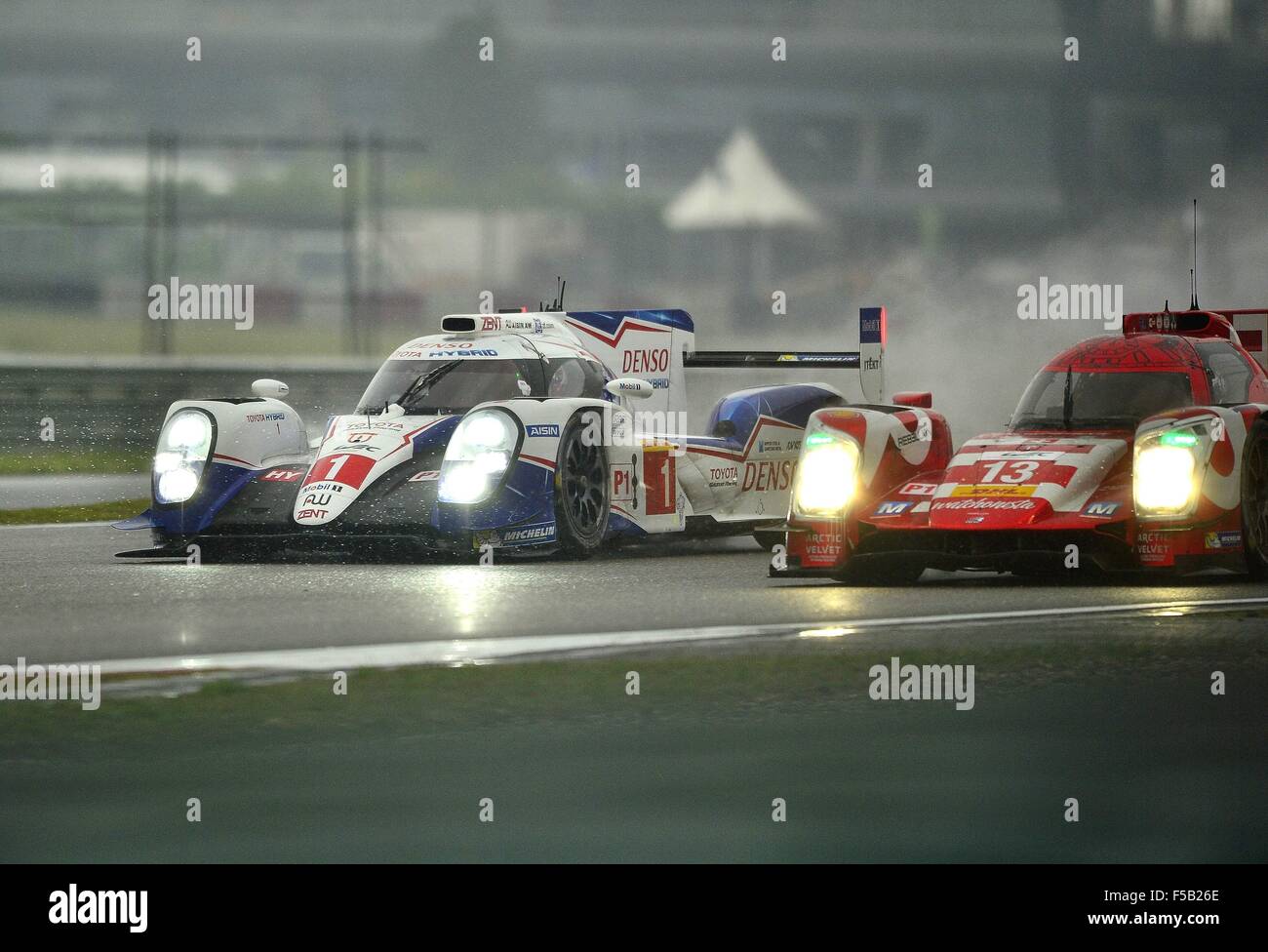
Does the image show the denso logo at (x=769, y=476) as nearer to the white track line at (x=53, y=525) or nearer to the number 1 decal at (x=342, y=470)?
the number 1 decal at (x=342, y=470)

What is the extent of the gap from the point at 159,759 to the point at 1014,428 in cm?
653

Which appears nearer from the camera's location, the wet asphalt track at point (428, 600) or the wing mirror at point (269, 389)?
the wet asphalt track at point (428, 600)

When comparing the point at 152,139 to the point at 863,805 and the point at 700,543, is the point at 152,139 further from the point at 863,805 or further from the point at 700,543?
the point at 863,805

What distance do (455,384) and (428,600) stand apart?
3.11 metres

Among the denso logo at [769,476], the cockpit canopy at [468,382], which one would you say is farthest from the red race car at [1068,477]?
the cockpit canopy at [468,382]

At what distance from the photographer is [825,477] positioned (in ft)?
35.5

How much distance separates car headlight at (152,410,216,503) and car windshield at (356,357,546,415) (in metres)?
1.01

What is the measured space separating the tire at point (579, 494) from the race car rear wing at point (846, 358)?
1.91m

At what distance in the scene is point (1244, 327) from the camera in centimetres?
1409

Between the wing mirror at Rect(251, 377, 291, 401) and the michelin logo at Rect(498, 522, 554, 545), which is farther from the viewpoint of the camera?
the wing mirror at Rect(251, 377, 291, 401)

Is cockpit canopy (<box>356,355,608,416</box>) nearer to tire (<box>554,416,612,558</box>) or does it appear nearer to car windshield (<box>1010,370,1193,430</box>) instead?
tire (<box>554,416,612,558</box>)

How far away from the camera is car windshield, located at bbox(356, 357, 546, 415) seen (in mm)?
12430

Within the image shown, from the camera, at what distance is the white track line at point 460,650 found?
7.66 metres

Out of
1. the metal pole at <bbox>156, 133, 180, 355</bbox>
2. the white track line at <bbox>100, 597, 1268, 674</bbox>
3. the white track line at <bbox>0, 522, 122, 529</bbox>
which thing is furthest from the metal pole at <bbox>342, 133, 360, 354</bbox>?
the white track line at <bbox>100, 597, 1268, 674</bbox>
